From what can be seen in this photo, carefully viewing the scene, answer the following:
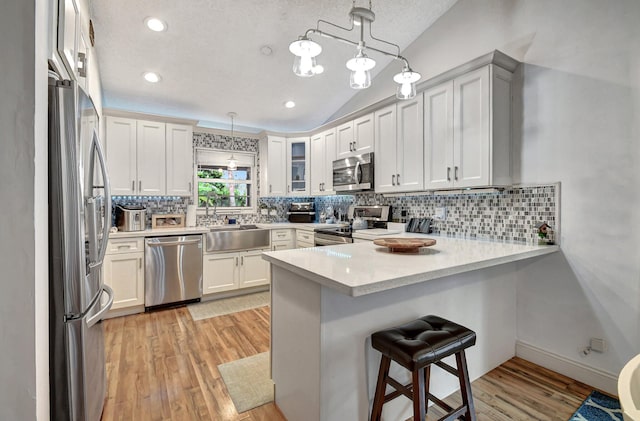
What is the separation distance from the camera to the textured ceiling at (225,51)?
2.70 m

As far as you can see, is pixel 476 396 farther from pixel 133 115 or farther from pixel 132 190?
pixel 133 115

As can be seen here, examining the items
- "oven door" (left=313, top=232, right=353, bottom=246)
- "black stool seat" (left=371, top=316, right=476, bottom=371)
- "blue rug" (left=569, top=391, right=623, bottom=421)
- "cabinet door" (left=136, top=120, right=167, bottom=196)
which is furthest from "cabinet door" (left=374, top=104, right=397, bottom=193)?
"cabinet door" (left=136, top=120, right=167, bottom=196)

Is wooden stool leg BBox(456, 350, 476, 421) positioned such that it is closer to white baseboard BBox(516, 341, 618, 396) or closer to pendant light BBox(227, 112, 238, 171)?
white baseboard BBox(516, 341, 618, 396)

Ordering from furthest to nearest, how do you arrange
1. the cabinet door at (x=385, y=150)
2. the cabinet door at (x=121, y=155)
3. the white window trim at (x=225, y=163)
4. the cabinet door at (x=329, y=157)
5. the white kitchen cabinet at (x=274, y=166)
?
1. the white kitchen cabinet at (x=274, y=166)
2. the white window trim at (x=225, y=163)
3. the cabinet door at (x=329, y=157)
4. the cabinet door at (x=121, y=155)
5. the cabinet door at (x=385, y=150)

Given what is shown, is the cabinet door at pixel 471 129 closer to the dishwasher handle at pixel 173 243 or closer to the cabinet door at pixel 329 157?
the cabinet door at pixel 329 157

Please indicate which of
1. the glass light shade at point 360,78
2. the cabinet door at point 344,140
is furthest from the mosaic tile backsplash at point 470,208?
the glass light shade at point 360,78

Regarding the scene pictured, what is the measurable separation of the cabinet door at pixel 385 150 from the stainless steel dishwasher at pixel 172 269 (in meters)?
2.35

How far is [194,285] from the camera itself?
3.70m

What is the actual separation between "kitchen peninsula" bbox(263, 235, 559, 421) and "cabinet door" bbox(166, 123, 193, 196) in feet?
8.89

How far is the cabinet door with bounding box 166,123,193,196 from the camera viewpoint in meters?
3.89

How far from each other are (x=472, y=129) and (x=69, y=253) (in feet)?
8.98

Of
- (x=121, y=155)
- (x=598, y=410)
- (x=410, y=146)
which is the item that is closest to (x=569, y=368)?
(x=598, y=410)

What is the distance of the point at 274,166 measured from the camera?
4.68 metres

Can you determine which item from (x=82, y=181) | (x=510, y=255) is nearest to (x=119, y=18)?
(x=82, y=181)
